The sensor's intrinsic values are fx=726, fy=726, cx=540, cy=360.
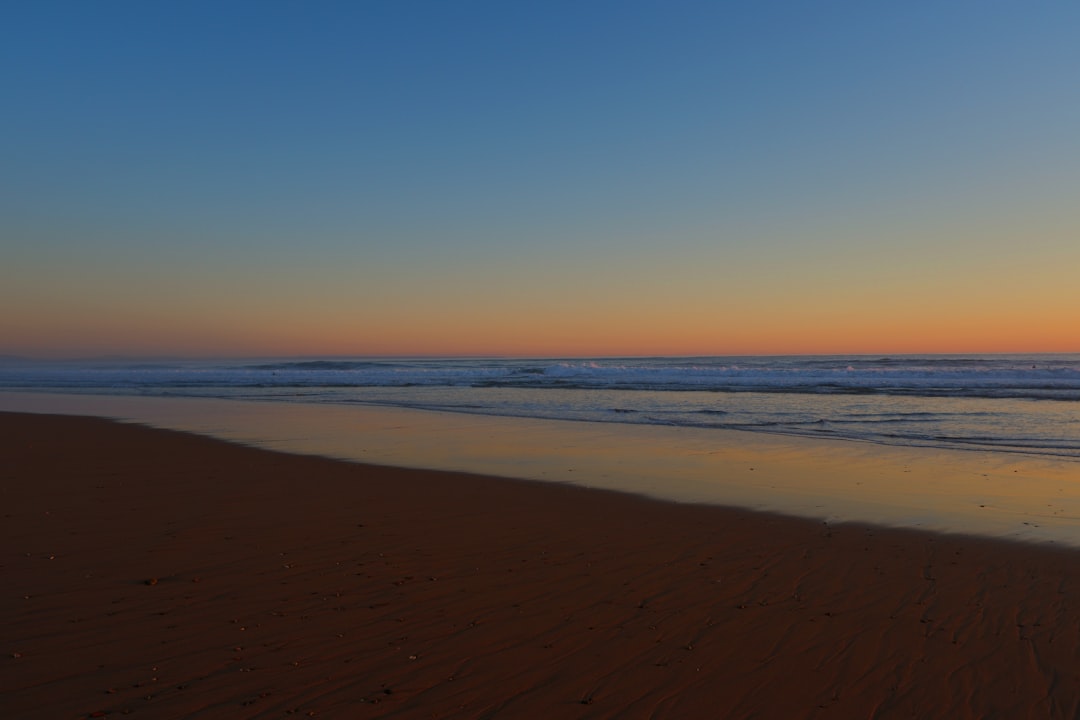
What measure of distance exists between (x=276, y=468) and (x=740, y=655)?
9.46 meters

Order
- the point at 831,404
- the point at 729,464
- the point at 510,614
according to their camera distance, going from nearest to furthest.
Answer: the point at 510,614 → the point at 729,464 → the point at 831,404

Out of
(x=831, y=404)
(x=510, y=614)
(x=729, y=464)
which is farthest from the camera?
(x=831, y=404)

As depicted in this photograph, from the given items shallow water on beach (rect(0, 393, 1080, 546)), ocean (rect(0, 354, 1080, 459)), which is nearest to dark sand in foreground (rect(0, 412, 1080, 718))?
shallow water on beach (rect(0, 393, 1080, 546))

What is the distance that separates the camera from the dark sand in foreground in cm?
427

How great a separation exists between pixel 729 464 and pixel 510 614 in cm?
870

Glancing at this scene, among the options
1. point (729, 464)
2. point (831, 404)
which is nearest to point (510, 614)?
point (729, 464)

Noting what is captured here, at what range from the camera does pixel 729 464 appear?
13414 mm

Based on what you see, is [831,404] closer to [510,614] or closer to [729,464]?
[729,464]

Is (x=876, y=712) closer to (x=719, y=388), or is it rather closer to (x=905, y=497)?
(x=905, y=497)

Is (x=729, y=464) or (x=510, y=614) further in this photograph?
(x=729, y=464)

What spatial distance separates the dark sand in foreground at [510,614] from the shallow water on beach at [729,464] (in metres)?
1.31

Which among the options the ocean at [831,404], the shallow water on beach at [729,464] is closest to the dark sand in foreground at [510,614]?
the shallow water on beach at [729,464]

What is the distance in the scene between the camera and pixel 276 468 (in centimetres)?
1234

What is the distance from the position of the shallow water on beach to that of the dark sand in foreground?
1.31 meters
